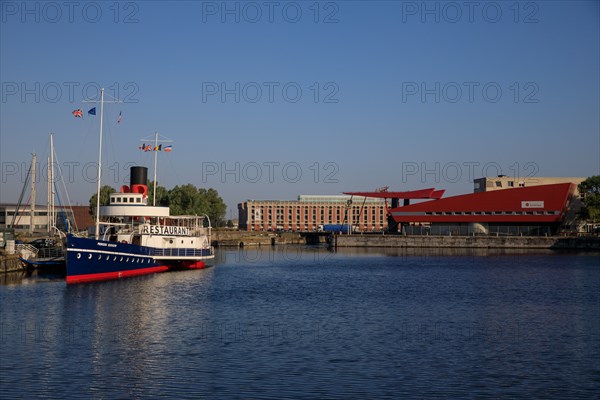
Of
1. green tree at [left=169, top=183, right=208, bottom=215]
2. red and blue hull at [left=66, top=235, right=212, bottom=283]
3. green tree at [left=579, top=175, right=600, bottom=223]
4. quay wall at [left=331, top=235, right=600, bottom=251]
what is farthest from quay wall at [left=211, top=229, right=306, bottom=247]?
red and blue hull at [left=66, top=235, right=212, bottom=283]

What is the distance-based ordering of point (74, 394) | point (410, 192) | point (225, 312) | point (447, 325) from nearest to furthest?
point (74, 394)
point (447, 325)
point (225, 312)
point (410, 192)

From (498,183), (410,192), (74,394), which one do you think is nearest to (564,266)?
(410,192)

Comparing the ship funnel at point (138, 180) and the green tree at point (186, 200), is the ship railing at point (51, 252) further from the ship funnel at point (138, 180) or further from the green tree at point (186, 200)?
the green tree at point (186, 200)

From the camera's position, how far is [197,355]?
99.5ft

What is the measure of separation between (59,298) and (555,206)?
363ft

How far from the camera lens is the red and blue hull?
58781 millimetres

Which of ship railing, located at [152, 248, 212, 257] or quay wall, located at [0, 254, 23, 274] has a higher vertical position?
ship railing, located at [152, 248, 212, 257]

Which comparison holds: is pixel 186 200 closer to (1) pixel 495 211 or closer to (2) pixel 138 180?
(1) pixel 495 211

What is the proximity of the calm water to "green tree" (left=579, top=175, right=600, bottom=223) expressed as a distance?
78038mm

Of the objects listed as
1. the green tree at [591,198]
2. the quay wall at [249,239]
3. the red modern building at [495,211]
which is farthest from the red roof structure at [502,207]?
the quay wall at [249,239]

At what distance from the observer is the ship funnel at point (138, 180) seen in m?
75.4

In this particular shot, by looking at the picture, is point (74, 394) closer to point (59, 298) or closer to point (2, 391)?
point (2, 391)

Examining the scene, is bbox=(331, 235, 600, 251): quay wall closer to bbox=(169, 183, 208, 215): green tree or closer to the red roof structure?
the red roof structure

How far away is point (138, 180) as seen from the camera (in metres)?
76.2
